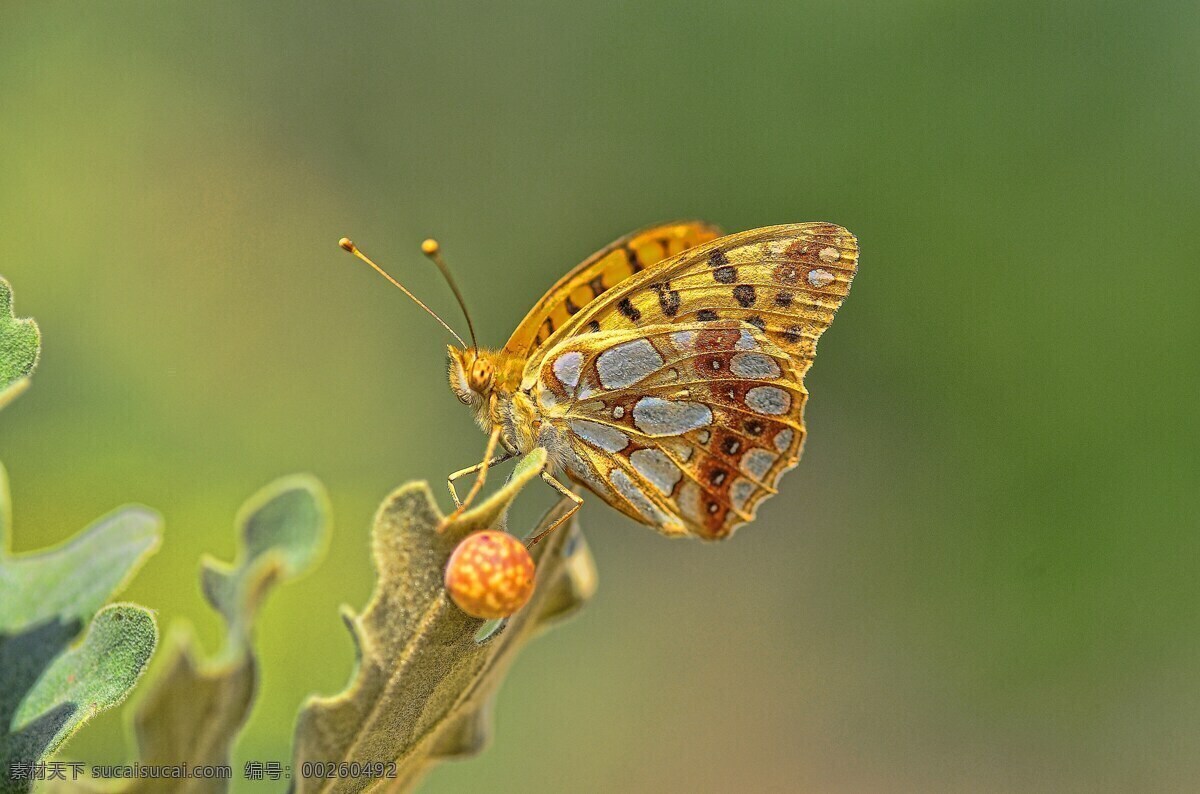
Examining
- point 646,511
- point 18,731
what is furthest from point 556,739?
point 18,731

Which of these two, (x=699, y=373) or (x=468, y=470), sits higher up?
(x=468, y=470)

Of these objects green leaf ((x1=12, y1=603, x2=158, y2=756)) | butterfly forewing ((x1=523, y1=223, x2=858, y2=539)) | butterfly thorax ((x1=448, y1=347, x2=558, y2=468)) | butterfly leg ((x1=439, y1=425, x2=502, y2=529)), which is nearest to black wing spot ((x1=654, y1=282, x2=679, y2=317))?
butterfly forewing ((x1=523, y1=223, x2=858, y2=539))

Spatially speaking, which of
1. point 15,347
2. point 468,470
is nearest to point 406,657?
point 15,347

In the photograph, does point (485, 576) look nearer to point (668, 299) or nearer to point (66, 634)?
point (66, 634)

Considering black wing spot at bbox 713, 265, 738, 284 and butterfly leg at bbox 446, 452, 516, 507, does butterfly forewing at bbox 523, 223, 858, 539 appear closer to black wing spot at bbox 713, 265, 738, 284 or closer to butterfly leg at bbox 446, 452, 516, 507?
black wing spot at bbox 713, 265, 738, 284

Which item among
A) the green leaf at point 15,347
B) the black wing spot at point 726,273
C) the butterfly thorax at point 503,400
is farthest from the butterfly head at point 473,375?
the green leaf at point 15,347

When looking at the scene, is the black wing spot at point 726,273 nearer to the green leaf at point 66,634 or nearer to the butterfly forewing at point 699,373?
the butterfly forewing at point 699,373
